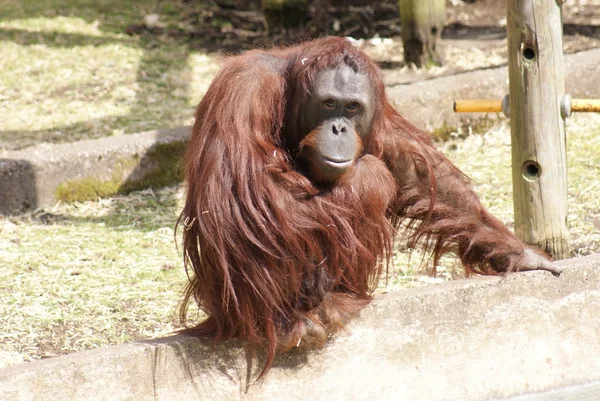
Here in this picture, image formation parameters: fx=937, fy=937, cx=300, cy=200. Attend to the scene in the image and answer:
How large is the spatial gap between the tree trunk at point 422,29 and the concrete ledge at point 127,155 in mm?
→ 1015

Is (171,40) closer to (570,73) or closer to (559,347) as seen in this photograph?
(570,73)

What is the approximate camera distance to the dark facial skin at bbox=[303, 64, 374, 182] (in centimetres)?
298

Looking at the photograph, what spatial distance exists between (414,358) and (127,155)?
244 centimetres

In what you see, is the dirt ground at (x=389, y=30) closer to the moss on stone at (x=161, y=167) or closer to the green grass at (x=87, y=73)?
the green grass at (x=87, y=73)

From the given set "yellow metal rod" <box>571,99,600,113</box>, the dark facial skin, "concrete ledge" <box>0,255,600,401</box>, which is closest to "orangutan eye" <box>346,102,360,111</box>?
the dark facial skin

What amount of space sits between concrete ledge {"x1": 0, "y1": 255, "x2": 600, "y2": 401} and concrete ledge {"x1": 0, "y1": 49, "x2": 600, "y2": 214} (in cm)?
222

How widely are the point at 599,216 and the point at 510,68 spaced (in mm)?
1136

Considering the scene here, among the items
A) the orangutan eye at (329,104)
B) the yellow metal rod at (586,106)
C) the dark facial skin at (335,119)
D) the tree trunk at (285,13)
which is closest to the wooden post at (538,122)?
the yellow metal rod at (586,106)

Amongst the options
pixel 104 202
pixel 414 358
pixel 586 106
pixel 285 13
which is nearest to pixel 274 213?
pixel 414 358

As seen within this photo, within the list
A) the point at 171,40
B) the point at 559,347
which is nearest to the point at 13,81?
the point at 171,40

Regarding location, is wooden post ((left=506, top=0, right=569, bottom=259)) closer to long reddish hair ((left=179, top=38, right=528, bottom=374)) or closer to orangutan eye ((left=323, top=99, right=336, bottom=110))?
long reddish hair ((left=179, top=38, right=528, bottom=374))

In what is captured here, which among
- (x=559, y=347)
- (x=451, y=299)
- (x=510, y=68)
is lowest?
(x=559, y=347)

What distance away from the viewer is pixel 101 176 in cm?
509

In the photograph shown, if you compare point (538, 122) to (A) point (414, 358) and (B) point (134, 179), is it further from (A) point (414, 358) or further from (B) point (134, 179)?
(B) point (134, 179)
